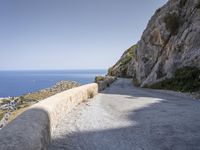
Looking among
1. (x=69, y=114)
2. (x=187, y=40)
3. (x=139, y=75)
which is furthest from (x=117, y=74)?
(x=69, y=114)

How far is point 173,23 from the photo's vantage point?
3088 centimetres

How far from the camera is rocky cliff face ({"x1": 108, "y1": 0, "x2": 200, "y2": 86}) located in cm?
2541

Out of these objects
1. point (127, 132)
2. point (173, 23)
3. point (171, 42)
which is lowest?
point (127, 132)

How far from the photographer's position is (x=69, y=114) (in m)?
10.7

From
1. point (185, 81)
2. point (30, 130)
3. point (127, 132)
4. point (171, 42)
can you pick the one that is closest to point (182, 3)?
point (171, 42)

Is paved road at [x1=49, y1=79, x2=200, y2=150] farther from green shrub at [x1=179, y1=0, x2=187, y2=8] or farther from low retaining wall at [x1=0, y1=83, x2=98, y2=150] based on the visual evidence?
green shrub at [x1=179, y1=0, x2=187, y2=8]

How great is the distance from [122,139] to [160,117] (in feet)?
10.6

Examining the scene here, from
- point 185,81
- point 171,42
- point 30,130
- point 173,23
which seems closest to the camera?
point 30,130

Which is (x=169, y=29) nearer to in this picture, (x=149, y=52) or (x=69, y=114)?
(x=149, y=52)

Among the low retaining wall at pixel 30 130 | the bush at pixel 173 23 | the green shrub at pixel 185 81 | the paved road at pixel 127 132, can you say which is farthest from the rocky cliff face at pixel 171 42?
the low retaining wall at pixel 30 130

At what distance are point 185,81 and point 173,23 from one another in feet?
36.9

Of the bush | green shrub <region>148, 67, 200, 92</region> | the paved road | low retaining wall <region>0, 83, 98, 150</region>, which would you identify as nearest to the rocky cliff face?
the bush

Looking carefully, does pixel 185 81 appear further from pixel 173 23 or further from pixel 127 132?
pixel 127 132

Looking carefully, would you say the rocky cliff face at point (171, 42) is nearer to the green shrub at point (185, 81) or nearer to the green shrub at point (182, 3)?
the green shrub at point (182, 3)
